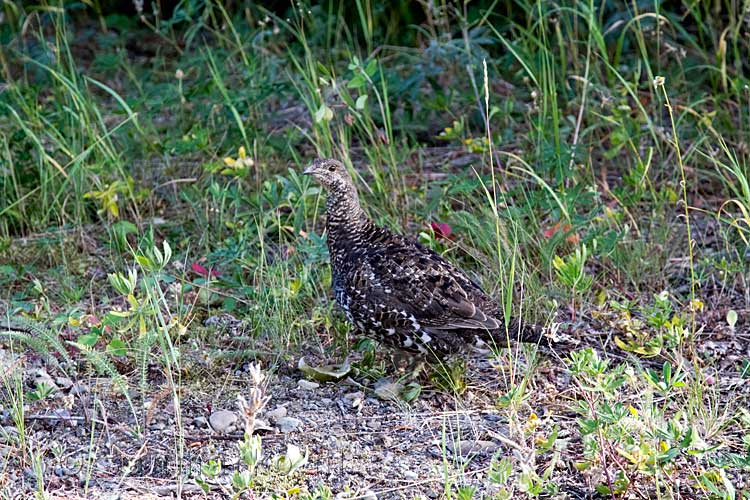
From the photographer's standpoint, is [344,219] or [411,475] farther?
[344,219]

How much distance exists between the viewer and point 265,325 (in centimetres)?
516

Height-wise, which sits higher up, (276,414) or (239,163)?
(239,163)

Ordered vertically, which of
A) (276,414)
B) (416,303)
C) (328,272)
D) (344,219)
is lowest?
(328,272)

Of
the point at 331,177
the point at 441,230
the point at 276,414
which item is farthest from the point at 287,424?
the point at 441,230

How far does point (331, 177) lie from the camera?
5324 mm

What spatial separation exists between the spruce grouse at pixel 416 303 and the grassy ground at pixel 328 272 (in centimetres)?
17

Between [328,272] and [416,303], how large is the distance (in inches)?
38.5

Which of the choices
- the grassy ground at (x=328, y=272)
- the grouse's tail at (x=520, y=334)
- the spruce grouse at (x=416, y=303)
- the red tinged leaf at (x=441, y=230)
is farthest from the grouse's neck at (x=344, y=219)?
the grouse's tail at (x=520, y=334)

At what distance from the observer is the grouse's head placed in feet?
17.4

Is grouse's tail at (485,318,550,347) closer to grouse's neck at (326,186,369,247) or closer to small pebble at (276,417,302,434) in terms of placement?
grouse's neck at (326,186,369,247)

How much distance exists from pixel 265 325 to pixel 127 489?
4.35 feet

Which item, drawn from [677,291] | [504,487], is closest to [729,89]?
[677,291]

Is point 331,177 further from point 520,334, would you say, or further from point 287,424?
point 287,424

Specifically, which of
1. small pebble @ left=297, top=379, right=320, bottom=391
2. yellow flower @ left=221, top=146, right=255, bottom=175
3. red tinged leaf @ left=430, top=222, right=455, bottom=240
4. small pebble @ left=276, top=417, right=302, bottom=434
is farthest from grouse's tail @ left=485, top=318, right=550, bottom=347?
yellow flower @ left=221, top=146, right=255, bottom=175
